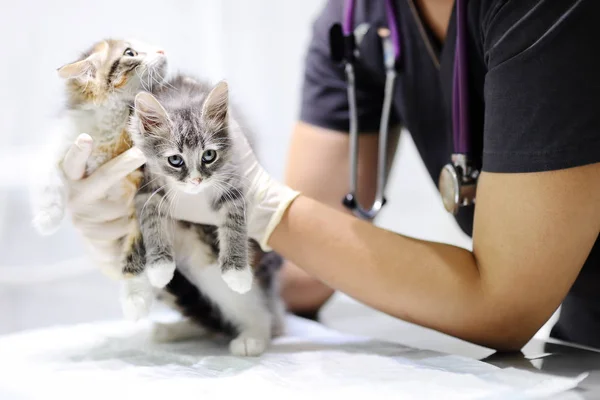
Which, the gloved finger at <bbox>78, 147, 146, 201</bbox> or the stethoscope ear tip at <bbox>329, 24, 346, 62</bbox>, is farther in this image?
the stethoscope ear tip at <bbox>329, 24, 346, 62</bbox>

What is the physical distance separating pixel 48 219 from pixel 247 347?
341 mm

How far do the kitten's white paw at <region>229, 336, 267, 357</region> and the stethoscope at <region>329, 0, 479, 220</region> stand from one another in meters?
0.35

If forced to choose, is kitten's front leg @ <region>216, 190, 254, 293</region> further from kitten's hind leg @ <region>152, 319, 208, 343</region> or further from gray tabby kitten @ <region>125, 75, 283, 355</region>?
kitten's hind leg @ <region>152, 319, 208, 343</region>

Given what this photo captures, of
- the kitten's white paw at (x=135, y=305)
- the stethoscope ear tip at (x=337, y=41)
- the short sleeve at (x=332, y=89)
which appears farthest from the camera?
the short sleeve at (x=332, y=89)

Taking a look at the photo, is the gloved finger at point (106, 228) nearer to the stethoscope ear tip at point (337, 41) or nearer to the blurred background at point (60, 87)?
the blurred background at point (60, 87)

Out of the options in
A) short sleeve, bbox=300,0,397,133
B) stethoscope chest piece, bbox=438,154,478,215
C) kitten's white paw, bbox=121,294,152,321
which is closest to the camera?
kitten's white paw, bbox=121,294,152,321

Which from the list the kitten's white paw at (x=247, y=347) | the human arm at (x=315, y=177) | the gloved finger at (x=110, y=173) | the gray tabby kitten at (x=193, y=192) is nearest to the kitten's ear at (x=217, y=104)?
the gray tabby kitten at (x=193, y=192)

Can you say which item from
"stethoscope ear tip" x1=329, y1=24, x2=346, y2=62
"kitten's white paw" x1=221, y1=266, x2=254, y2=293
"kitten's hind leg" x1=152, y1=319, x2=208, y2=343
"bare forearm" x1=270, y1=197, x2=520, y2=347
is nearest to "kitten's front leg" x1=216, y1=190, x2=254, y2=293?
"kitten's white paw" x1=221, y1=266, x2=254, y2=293

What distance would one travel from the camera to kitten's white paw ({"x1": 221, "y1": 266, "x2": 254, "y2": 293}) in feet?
2.93

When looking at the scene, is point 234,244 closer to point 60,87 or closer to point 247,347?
point 247,347

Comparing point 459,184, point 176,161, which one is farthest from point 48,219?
point 459,184

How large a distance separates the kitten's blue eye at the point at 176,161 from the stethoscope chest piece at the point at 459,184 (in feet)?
1.40

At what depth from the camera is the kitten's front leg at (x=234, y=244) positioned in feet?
2.94

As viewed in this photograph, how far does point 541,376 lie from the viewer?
0.86 metres
